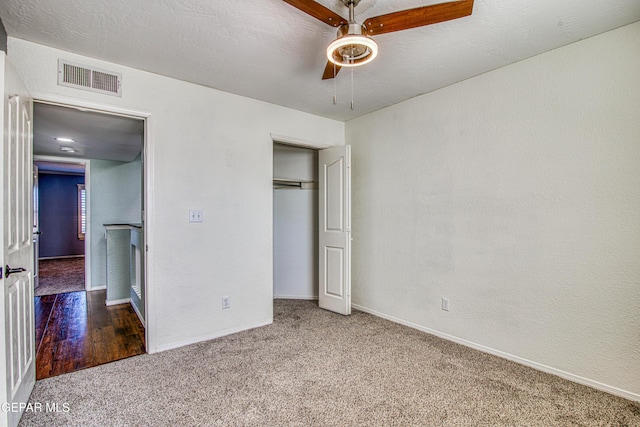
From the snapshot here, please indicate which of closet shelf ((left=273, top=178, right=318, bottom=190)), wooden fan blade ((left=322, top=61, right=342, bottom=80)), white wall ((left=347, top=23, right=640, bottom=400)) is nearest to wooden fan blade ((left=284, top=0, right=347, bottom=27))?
wooden fan blade ((left=322, top=61, right=342, bottom=80))

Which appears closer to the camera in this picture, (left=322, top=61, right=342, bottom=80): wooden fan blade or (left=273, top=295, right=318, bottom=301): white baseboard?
(left=322, top=61, right=342, bottom=80): wooden fan blade

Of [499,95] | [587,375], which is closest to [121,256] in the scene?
[499,95]

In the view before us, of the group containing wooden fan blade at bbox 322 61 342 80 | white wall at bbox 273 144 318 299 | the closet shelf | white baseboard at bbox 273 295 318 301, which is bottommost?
white baseboard at bbox 273 295 318 301

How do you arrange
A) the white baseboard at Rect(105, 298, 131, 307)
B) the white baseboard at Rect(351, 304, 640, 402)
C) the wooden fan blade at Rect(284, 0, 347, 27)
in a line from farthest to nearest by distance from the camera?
the white baseboard at Rect(105, 298, 131, 307) < the white baseboard at Rect(351, 304, 640, 402) < the wooden fan blade at Rect(284, 0, 347, 27)

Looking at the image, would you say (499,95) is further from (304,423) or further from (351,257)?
(304,423)

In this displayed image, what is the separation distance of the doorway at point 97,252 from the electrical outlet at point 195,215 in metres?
0.54

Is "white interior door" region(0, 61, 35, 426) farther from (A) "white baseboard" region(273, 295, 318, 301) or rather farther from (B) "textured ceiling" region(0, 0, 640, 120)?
(A) "white baseboard" region(273, 295, 318, 301)

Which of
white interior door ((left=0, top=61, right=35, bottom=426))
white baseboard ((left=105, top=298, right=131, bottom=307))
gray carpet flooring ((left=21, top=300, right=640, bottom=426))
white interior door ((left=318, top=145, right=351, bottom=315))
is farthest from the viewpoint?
white baseboard ((left=105, top=298, right=131, bottom=307))

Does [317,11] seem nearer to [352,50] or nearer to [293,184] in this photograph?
[352,50]

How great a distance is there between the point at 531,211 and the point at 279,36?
7.64 feet

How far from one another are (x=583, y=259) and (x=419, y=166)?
62.1 inches

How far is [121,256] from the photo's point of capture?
4.47 meters

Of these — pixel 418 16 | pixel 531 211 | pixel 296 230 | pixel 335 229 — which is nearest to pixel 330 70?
pixel 418 16

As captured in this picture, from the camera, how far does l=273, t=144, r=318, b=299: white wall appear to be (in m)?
4.46
